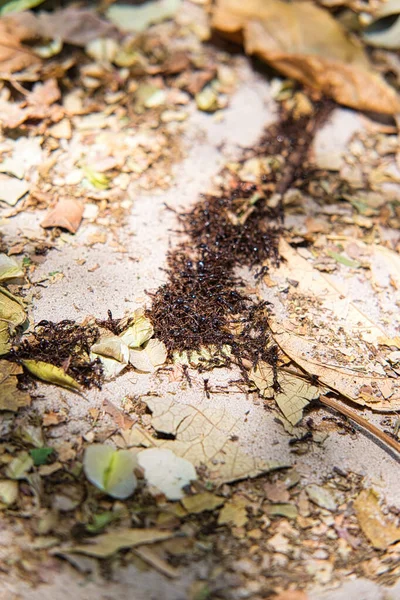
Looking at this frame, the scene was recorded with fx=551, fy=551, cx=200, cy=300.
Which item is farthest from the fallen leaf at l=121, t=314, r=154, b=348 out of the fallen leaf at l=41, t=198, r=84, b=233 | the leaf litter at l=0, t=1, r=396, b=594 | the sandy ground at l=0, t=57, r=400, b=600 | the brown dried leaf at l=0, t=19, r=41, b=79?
the brown dried leaf at l=0, t=19, r=41, b=79

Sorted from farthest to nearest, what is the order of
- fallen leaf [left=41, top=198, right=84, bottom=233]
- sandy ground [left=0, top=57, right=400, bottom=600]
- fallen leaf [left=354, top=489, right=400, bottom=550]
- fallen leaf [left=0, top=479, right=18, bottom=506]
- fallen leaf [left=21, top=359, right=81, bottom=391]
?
1. fallen leaf [left=41, top=198, right=84, bottom=233]
2. fallen leaf [left=21, top=359, right=81, bottom=391]
3. fallen leaf [left=354, top=489, right=400, bottom=550]
4. fallen leaf [left=0, top=479, right=18, bottom=506]
5. sandy ground [left=0, top=57, right=400, bottom=600]

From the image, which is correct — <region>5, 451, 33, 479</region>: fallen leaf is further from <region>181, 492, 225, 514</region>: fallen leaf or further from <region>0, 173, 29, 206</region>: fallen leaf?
<region>0, 173, 29, 206</region>: fallen leaf

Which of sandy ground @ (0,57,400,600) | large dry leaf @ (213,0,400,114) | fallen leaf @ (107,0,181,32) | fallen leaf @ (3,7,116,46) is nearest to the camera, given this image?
sandy ground @ (0,57,400,600)

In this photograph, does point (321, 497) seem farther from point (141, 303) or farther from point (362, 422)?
point (141, 303)

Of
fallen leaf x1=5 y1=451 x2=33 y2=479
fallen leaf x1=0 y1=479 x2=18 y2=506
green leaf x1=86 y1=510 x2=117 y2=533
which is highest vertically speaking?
fallen leaf x1=5 y1=451 x2=33 y2=479

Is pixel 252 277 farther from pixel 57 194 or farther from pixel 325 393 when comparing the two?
pixel 57 194

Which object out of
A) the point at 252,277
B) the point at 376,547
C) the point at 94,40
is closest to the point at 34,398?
the point at 252,277
